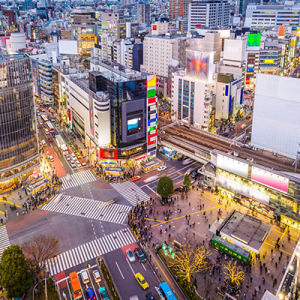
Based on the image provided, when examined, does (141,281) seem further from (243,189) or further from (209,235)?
(243,189)

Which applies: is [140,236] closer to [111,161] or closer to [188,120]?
[111,161]

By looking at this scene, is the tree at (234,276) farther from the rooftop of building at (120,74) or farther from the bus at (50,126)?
the bus at (50,126)

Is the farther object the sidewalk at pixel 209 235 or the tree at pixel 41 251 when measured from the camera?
the tree at pixel 41 251

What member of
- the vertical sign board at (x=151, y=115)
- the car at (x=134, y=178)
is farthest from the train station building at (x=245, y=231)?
the vertical sign board at (x=151, y=115)

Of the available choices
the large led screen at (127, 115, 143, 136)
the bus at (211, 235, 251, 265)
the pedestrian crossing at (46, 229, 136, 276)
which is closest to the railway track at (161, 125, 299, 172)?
the large led screen at (127, 115, 143, 136)

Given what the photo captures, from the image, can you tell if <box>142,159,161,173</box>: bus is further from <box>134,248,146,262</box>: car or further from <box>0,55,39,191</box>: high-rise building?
<box>134,248,146,262</box>: car

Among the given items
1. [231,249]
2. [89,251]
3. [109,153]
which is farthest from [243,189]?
[89,251]
